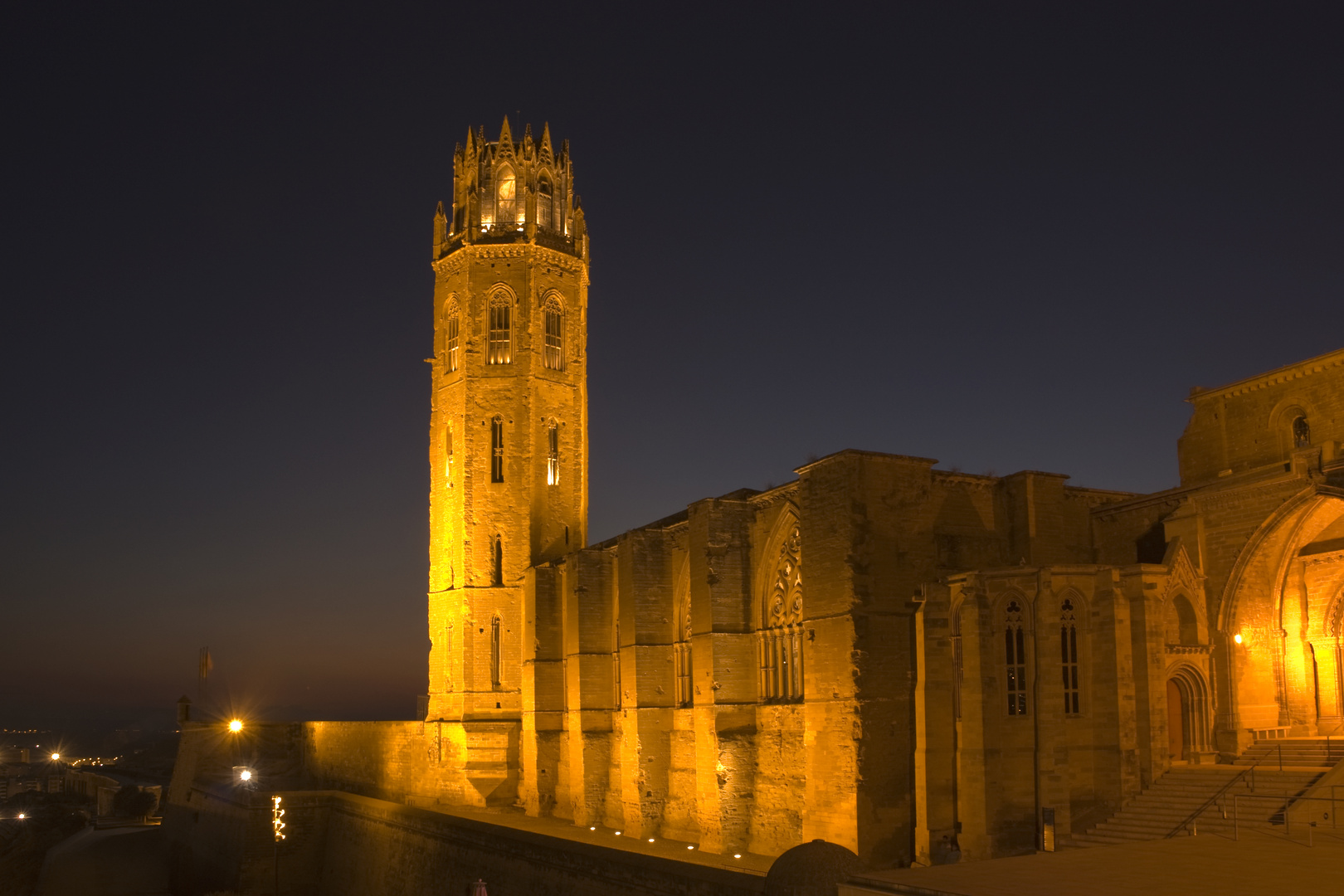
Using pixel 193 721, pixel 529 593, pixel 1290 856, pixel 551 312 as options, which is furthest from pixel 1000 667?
pixel 193 721

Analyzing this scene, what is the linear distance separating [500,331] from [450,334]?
232cm

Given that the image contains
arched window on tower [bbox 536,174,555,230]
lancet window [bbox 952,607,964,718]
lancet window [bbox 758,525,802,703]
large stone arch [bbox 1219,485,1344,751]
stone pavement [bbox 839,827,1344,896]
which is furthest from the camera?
arched window on tower [bbox 536,174,555,230]

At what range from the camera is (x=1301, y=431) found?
31828 millimetres

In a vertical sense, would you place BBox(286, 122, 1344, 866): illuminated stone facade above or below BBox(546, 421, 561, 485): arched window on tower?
below

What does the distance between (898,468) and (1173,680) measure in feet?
24.5

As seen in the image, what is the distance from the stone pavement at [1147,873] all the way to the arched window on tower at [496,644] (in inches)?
1050

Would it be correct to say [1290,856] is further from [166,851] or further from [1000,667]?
[166,851]

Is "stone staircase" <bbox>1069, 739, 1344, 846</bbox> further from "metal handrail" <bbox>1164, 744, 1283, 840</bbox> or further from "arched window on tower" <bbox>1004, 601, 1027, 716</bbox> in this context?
"arched window on tower" <bbox>1004, 601, 1027, 716</bbox>

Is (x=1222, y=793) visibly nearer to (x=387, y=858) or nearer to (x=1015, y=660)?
(x=1015, y=660)

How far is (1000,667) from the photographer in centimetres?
2527

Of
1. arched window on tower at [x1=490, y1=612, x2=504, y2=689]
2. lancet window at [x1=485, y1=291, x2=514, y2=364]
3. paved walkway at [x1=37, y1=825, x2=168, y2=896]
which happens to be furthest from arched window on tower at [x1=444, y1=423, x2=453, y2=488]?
paved walkway at [x1=37, y1=825, x2=168, y2=896]

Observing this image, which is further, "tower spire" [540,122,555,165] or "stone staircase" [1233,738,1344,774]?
"tower spire" [540,122,555,165]

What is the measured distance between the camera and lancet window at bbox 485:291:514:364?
44781mm

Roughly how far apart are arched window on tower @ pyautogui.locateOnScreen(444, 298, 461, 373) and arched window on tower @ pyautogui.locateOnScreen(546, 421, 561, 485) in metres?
4.31
